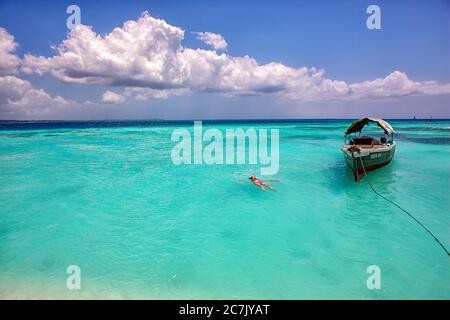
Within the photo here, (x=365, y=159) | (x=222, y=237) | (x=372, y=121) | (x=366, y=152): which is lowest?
(x=222, y=237)

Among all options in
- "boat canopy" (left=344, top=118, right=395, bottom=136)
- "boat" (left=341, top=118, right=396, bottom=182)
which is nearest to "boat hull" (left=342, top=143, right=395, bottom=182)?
"boat" (left=341, top=118, right=396, bottom=182)

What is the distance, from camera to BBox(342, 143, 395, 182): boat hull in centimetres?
1086

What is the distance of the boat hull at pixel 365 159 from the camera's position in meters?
10.9

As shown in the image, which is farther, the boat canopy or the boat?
the boat canopy

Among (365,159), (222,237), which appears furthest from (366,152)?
(222,237)

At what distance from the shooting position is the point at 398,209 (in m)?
8.45

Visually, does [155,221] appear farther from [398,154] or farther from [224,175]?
[398,154]

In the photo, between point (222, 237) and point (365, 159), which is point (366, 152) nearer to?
point (365, 159)

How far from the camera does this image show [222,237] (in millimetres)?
6906

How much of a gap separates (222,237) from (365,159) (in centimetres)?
803

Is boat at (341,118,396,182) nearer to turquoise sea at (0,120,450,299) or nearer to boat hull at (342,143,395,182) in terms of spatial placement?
boat hull at (342,143,395,182)

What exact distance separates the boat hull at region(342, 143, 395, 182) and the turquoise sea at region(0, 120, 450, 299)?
0.56m

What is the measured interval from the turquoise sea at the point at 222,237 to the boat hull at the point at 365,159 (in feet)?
1.84
